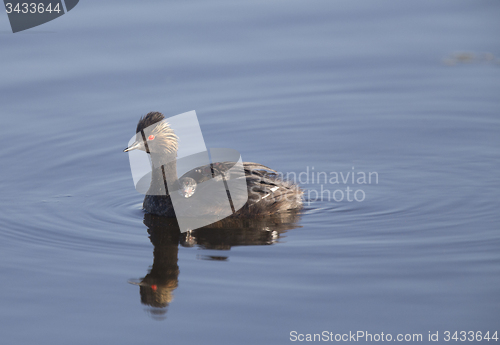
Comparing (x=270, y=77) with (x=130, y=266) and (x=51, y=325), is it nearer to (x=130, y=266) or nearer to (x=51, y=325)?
(x=130, y=266)

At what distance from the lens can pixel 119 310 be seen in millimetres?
5762

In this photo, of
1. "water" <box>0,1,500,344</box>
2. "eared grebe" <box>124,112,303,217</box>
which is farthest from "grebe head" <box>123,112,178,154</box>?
"water" <box>0,1,500,344</box>

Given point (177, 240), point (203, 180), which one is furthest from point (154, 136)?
point (177, 240)

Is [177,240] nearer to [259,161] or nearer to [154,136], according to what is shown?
[154,136]

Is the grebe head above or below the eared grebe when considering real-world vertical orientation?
above

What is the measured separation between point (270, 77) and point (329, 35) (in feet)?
6.08

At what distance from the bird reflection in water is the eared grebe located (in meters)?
0.12

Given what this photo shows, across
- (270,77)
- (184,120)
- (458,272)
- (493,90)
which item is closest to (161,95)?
(184,120)

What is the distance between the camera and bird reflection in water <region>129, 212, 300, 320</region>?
20.0 feet

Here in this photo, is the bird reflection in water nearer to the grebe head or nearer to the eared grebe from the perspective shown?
the eared grebe

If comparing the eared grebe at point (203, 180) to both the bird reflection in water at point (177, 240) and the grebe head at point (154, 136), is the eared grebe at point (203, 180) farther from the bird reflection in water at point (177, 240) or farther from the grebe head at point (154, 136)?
the bird reflection in water at point (177, 240)

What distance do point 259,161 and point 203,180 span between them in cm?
155

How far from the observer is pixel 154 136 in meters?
8.09

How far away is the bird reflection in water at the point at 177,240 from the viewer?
6.10m
